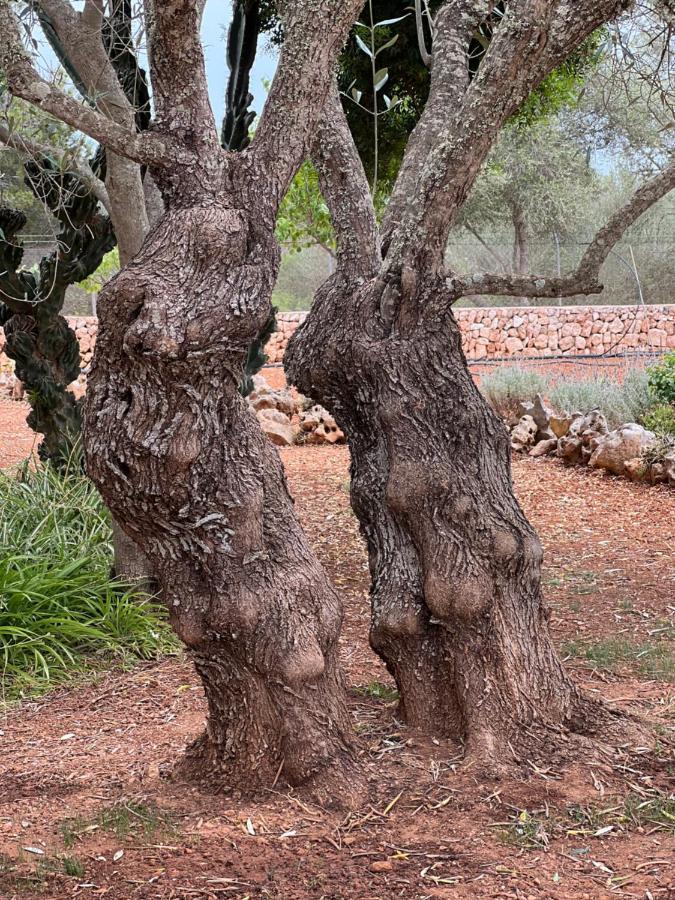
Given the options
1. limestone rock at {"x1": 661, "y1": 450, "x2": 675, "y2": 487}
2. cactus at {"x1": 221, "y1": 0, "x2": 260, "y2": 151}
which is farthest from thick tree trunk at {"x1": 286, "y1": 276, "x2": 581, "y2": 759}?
limestone rock at {"x1": 661, "y1": 450, "x2": 675, "y2": 487}

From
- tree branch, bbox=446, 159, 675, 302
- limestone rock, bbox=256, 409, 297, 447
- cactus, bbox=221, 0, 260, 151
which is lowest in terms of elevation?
limestone rock, bbox=256, 409, 297, 447

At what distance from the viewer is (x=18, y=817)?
2.80 metres

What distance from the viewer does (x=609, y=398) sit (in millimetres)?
10273

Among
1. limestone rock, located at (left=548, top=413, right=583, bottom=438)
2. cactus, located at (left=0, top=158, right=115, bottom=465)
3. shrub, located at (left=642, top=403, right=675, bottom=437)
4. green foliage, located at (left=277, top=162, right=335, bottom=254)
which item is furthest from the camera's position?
green foliage, located at (left=277, top=162, right=335, bottom=254)

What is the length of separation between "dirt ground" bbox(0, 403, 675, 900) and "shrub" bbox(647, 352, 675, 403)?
19.1 feet

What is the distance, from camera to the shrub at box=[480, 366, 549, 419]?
1102cm

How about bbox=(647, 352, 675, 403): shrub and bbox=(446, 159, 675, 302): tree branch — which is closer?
bbox=(446, 159, 675, 302): tree branch

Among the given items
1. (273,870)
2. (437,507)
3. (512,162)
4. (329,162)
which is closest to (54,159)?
(329,162)

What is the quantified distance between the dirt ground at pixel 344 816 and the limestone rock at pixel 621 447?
431 cm

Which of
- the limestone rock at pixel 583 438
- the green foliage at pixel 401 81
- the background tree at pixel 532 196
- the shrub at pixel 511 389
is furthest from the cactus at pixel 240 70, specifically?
the background tree at pixel 532 196

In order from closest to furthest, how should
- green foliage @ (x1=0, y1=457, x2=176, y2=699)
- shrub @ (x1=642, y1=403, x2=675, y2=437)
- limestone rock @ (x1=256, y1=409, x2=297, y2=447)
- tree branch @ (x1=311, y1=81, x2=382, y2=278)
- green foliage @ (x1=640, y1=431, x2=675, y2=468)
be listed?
1. tree branch @ (x1=311, y1=81, x2=382, y2=278)
2. green foliage @ (x1=0, y1=457, x2=176, y2=699)
3. green foliage @ (x1=640, y1=431, x2=675, y2=468)
4. shrub @ (x1=642, y1=403, x2=675, y2=437)
5. limestone rock @ (x1=256, y1=409, x2=297, y2=447)

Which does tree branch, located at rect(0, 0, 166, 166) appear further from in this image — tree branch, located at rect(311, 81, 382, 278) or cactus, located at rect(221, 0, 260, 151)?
Result: cactus, located at rect(221, 0, 260, 151)

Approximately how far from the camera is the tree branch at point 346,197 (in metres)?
3.34

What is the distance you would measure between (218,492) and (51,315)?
3.86 m
